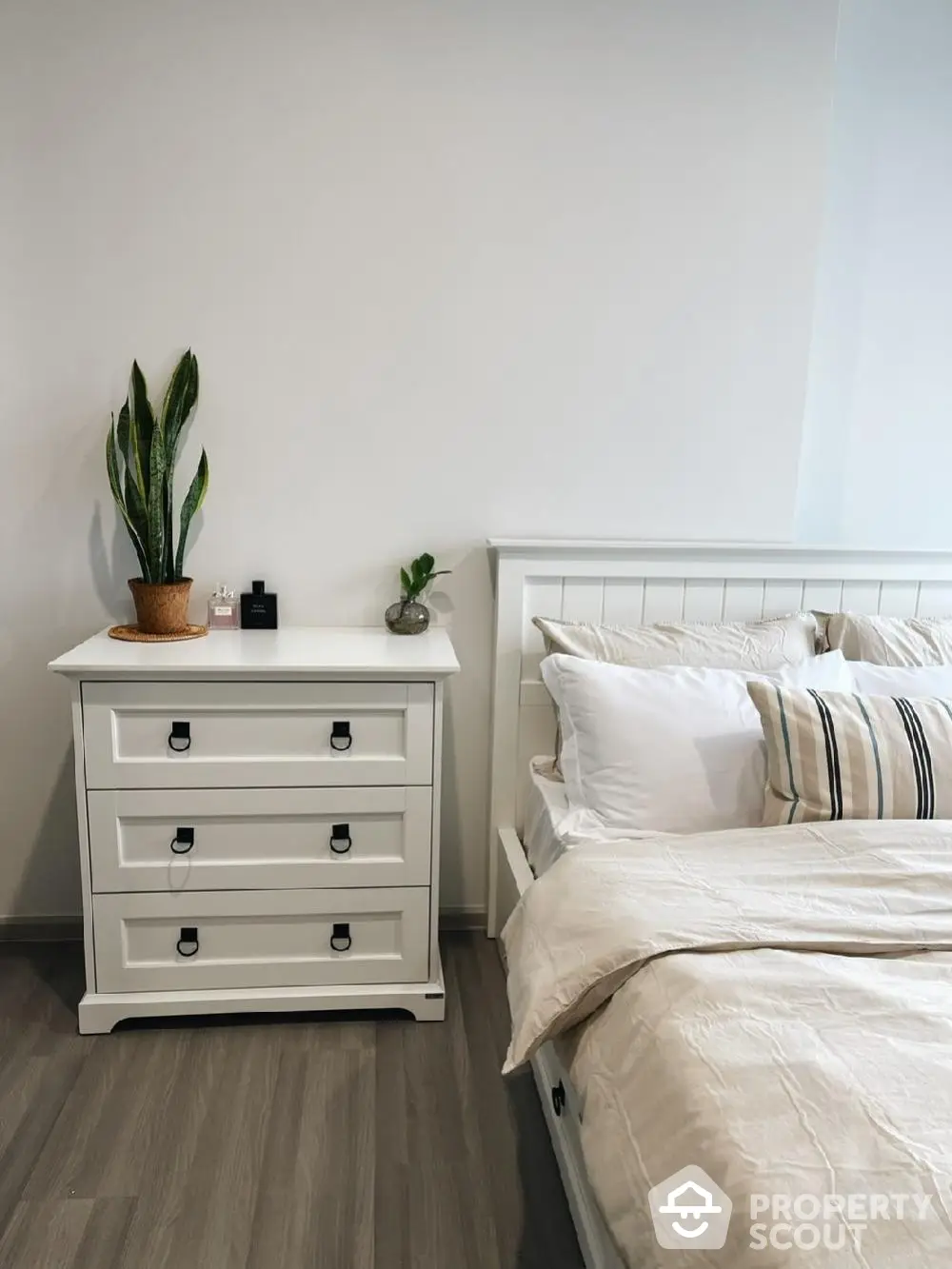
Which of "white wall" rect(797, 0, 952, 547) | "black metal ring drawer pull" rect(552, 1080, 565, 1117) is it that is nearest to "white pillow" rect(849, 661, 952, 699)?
"white wall" rect(797, 0, 952, 547)

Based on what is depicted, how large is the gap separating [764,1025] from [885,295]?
2103 mm

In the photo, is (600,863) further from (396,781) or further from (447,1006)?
(447,1006)

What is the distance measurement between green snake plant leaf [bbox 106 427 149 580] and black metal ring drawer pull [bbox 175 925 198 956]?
81cm

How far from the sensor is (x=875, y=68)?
2.48 m

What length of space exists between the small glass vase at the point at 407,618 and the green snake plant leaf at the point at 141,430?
638 millimetres

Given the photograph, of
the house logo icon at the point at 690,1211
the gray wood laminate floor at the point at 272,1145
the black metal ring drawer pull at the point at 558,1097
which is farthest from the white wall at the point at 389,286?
the house logo icon at the point at 690,1211

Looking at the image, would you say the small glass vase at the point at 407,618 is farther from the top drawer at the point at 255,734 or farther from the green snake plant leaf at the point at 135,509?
the green snake plant leaf at the point at 135,509

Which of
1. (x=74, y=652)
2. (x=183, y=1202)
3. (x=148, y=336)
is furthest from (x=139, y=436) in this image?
(x=183, y=1202)

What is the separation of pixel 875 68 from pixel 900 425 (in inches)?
36.3

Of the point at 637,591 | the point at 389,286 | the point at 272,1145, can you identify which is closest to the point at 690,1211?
the point at 272,1145

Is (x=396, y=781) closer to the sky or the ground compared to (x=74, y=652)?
closer to the ground

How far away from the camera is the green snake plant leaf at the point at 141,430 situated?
217 cm

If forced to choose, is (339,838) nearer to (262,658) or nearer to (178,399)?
(262,658)

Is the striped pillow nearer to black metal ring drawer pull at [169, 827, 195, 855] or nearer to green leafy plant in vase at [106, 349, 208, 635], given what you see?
black metal ring drawer pull at [169, 827, 195, 855]
